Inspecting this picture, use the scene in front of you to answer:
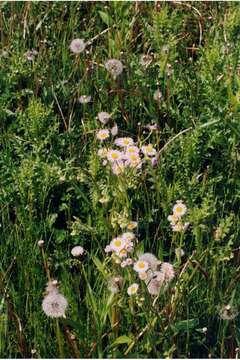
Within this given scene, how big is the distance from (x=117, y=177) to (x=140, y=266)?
0.42 m

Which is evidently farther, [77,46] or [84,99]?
[77,46]

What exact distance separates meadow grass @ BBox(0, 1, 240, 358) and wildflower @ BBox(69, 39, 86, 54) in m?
0.06

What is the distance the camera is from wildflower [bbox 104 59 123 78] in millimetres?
2604

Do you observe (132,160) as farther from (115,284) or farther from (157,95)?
(157,95)

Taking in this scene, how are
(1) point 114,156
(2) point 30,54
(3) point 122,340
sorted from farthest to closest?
1. (2) point 30,54
2. (1) point 114,156
3. (3) point 122,340

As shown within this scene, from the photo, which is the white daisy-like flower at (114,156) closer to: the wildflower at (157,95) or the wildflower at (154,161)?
the wildflower at (154,161)

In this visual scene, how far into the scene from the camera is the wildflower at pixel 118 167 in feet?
6.40

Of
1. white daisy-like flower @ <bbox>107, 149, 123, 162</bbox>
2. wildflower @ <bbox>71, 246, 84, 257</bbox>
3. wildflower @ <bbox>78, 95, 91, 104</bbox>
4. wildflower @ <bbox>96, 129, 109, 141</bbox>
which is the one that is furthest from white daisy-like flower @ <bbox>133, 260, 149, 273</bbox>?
wildflower @ <bbox>78, 95, 91, 104</bbox>

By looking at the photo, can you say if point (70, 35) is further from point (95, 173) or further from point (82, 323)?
point (82, 323)

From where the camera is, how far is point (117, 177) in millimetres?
2053

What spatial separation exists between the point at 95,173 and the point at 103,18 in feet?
3.44

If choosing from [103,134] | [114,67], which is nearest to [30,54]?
[114,67]

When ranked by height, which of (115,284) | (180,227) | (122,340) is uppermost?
(180,227)

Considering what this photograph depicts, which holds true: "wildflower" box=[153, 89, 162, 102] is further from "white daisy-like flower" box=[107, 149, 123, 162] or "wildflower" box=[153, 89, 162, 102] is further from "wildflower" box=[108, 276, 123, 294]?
"wildflower" box=[108, 276, 123, 294]
